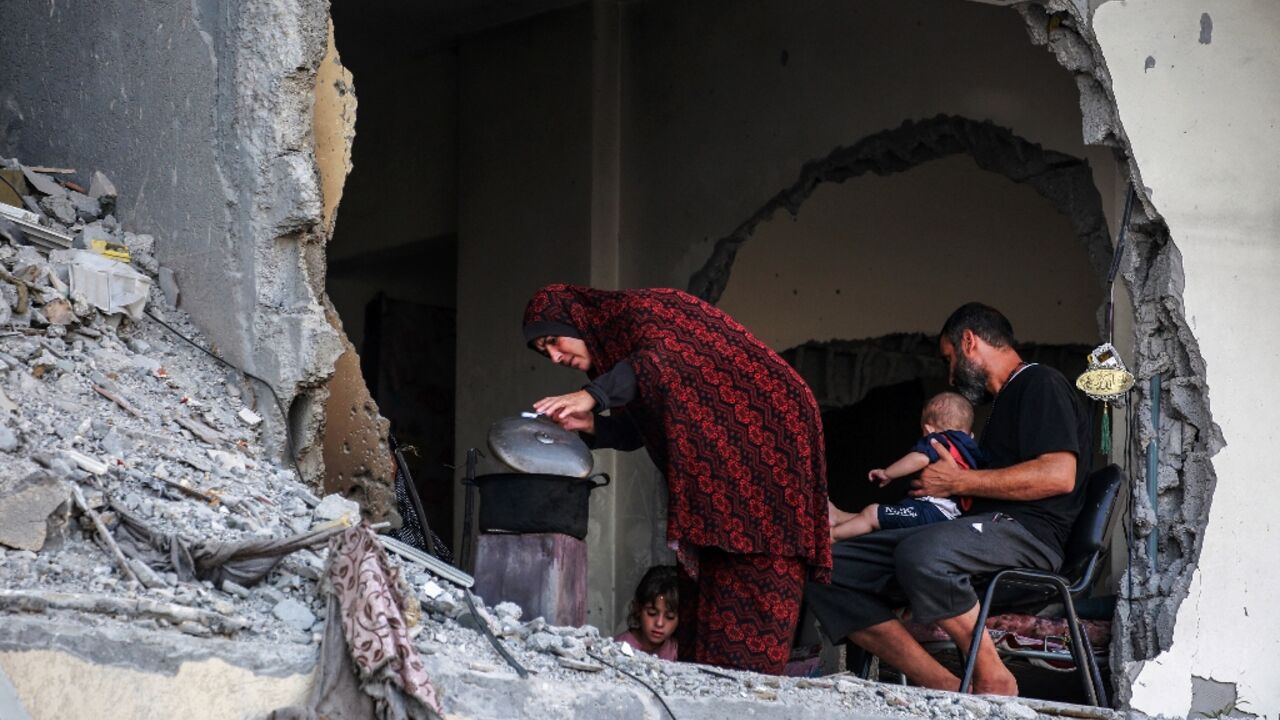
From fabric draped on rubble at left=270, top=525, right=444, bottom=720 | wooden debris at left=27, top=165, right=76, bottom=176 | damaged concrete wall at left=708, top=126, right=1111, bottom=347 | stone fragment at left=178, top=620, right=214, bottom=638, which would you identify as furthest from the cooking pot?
damaged concrete wall at left=708, top=126, right=1111, bottom=347

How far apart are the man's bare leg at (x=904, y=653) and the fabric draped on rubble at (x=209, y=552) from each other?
6.73 feet

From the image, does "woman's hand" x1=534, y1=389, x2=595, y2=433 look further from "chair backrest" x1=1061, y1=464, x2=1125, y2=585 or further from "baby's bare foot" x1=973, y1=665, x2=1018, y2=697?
"chair backrest" x1=1061, y1=464, x2=1125, y2=585

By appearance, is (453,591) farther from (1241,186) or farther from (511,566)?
(1241,186)

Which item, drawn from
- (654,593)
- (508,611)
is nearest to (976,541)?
(508,611)

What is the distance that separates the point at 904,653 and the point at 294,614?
2220 millimetres

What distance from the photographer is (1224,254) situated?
18.1 feet

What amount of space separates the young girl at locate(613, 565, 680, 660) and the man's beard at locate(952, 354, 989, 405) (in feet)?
4.46

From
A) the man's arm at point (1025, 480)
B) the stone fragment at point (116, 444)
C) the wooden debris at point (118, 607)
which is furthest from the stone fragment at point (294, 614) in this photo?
the man's arm at point (1025, 480)

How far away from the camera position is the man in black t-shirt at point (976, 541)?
16.0ft

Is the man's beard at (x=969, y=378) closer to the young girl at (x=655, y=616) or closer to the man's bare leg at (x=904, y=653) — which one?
the man's bare leg at (x=904, y=653)

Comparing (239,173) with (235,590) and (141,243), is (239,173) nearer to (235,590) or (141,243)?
(141,243)

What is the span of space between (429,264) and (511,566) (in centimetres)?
643

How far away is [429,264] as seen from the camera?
35.1 ft

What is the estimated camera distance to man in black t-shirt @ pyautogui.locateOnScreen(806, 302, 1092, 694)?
487 centimetres
